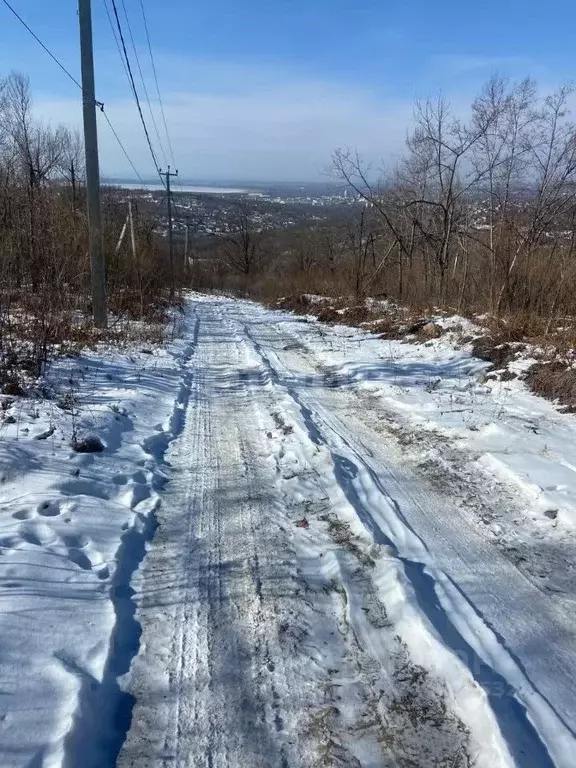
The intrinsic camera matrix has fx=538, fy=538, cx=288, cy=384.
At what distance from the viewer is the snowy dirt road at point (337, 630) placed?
87.9 inches

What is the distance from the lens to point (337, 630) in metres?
2.90

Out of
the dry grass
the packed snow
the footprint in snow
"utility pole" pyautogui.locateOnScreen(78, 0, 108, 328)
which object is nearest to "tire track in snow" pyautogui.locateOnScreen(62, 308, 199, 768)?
the packed snow

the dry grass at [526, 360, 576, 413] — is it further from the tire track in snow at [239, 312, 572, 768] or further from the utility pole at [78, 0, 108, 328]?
the utility pole at [78, 0, 108, 328]

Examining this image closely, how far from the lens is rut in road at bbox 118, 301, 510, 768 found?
2221 millimetres

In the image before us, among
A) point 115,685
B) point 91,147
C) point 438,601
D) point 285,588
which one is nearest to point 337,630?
point 285,588

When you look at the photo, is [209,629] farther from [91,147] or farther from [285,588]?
[91,147]

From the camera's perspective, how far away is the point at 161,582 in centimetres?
336

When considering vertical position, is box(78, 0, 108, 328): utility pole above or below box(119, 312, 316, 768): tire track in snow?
above

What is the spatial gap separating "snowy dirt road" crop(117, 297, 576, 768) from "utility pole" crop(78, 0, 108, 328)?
7.67 meters

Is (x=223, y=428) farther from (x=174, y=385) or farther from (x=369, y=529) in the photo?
(x=369, y=529)

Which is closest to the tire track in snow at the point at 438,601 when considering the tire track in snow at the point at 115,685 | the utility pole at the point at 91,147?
the tire track in snow at the point at 115,685

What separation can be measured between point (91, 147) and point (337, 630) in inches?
445

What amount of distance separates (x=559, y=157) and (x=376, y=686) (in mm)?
17764

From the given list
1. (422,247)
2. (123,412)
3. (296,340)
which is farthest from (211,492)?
(422,247)
